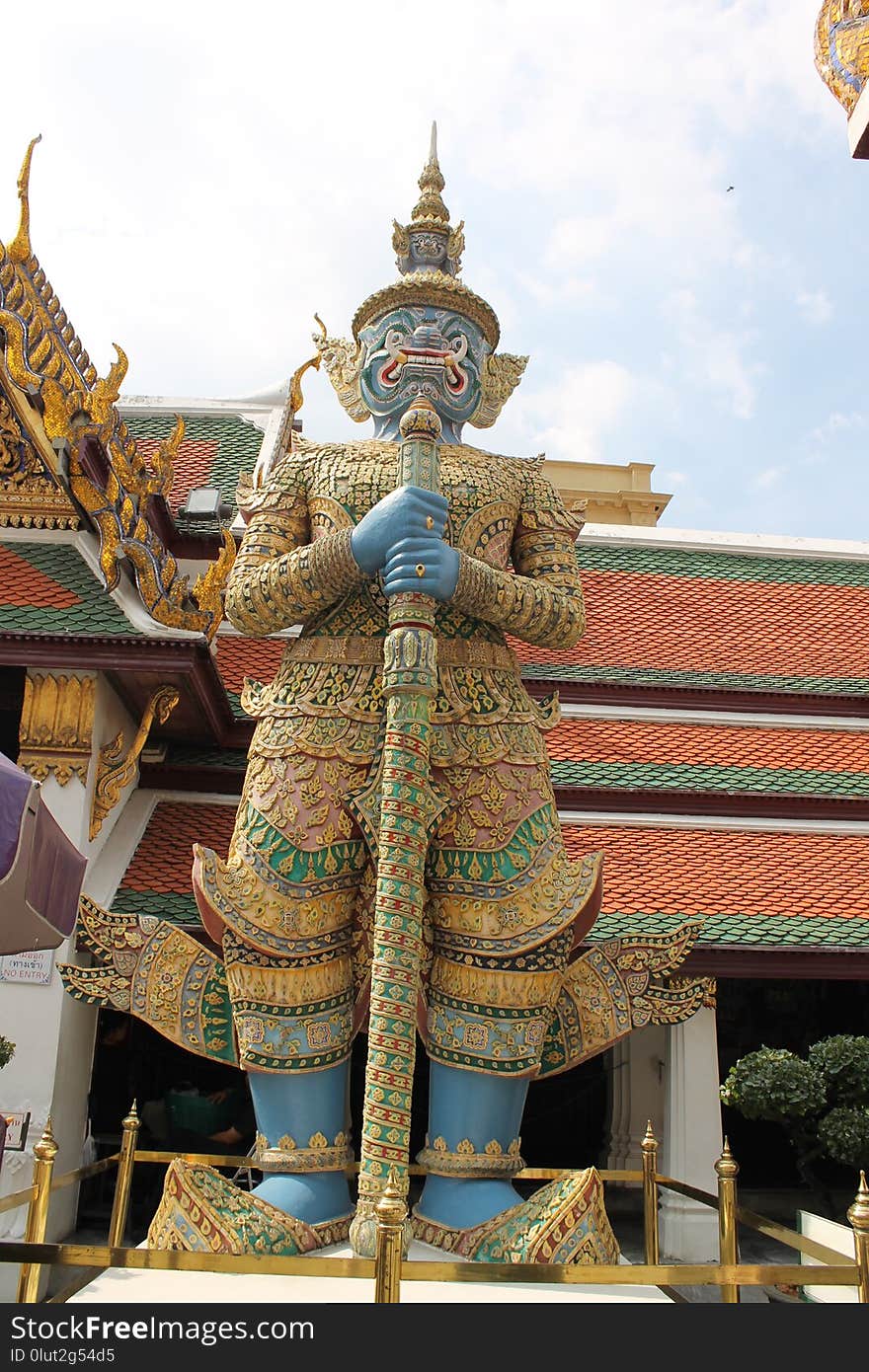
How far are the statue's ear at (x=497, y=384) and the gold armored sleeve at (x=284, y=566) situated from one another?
856 millimetres

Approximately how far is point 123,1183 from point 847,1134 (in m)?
3.53

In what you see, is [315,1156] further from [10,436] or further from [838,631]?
[838,631]

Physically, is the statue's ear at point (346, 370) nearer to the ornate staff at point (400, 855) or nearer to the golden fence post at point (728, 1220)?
the ornate staff at point (400, 855)

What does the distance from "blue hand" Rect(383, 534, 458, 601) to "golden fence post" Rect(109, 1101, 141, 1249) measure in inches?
96.4

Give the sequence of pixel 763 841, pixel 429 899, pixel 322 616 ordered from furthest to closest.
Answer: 1. pixel 763 841
2. pixel 322 616
3. pixel 429 899

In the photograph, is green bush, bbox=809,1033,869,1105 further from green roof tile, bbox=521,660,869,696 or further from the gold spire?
the gold spire

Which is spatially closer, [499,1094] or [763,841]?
[499,1094]

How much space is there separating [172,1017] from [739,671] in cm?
Answer: 566

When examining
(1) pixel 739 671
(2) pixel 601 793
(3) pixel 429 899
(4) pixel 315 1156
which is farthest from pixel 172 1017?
(1) pixel 739 671

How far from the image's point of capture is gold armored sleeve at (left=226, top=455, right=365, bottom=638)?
4129mm

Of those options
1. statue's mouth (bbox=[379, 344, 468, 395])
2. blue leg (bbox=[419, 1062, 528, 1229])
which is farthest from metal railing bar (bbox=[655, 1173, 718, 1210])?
statue's mouth (bbox=[379, 344, 468, 395])

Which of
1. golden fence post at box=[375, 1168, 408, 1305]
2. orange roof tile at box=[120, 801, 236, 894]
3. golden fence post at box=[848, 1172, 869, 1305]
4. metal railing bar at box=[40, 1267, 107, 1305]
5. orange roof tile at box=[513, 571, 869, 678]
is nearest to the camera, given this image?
golden fence post at box=[375, 1168, 408, 1305]

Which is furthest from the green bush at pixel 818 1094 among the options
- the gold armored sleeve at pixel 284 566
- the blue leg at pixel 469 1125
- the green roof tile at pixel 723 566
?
the green roof tile at pixel 723 566

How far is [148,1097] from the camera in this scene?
7.21 metres
